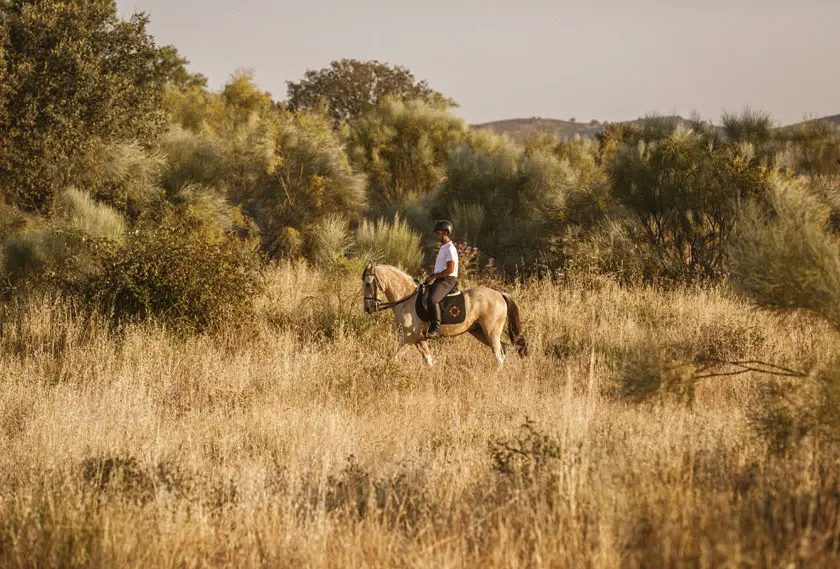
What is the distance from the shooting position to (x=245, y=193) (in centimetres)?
2120

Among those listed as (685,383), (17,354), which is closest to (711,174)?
(685,383)

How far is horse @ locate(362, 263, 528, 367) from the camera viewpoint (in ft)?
33.0

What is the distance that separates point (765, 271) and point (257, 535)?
3.87 metres

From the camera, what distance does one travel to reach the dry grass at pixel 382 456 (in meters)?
4.21

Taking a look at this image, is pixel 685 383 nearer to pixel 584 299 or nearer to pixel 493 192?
pixel 584 299

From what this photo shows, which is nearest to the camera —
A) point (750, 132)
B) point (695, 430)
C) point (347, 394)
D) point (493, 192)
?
point (695, 430)

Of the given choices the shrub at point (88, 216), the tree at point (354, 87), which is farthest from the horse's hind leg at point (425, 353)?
the tree at point (354, 87)

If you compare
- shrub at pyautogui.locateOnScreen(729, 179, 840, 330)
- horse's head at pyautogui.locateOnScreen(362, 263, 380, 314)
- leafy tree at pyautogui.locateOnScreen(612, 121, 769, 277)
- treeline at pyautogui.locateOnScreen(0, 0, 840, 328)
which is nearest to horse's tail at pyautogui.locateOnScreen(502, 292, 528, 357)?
horse's head at pyautogui.locateOnScreen(362, 263, 380, 314)

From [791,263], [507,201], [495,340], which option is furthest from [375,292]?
[507,201]

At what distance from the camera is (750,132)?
17.8 meters

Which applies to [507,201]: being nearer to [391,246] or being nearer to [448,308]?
[391,246]

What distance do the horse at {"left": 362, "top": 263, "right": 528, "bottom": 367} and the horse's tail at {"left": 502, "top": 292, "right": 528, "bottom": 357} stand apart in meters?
0.02

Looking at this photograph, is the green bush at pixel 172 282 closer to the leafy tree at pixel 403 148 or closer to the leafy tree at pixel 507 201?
the leafy tree at pixel 507 201

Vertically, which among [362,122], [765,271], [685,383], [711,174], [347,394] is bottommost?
[347,394]
